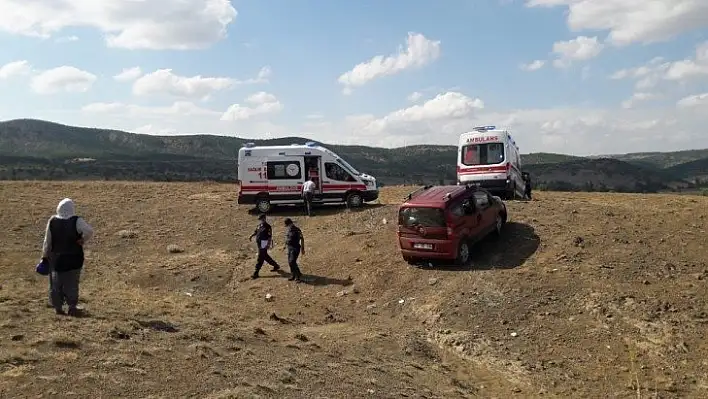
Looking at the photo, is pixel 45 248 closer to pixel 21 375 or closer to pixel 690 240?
pixel 21 375

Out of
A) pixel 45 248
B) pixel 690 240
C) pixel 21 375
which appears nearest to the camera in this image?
pixel 21 375

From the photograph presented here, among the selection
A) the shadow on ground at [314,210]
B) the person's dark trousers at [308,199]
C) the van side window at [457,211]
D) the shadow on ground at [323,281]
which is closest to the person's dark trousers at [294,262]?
the shadow on ground at [323,281]

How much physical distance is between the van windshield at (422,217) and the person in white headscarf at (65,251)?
787cm

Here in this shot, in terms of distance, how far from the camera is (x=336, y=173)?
2350 cm

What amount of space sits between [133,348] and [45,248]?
2.66 meters

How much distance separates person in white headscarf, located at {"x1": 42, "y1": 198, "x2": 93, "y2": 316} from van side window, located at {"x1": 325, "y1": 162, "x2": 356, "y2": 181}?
14.9m

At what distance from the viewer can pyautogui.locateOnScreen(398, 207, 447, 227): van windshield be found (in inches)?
545

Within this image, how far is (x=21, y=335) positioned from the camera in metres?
7.55

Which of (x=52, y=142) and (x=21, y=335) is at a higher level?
(x=52, y=142)

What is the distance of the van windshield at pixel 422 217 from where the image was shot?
1385 cm

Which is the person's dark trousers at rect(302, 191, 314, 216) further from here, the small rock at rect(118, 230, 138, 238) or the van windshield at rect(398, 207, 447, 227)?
the van windshield at rect(398, 207, 447, 227)

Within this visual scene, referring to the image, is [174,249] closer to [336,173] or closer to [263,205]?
[263,205]

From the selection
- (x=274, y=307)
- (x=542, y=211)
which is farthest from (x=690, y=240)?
(x=274, y=307)

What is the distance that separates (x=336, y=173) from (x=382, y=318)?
1191 cm
